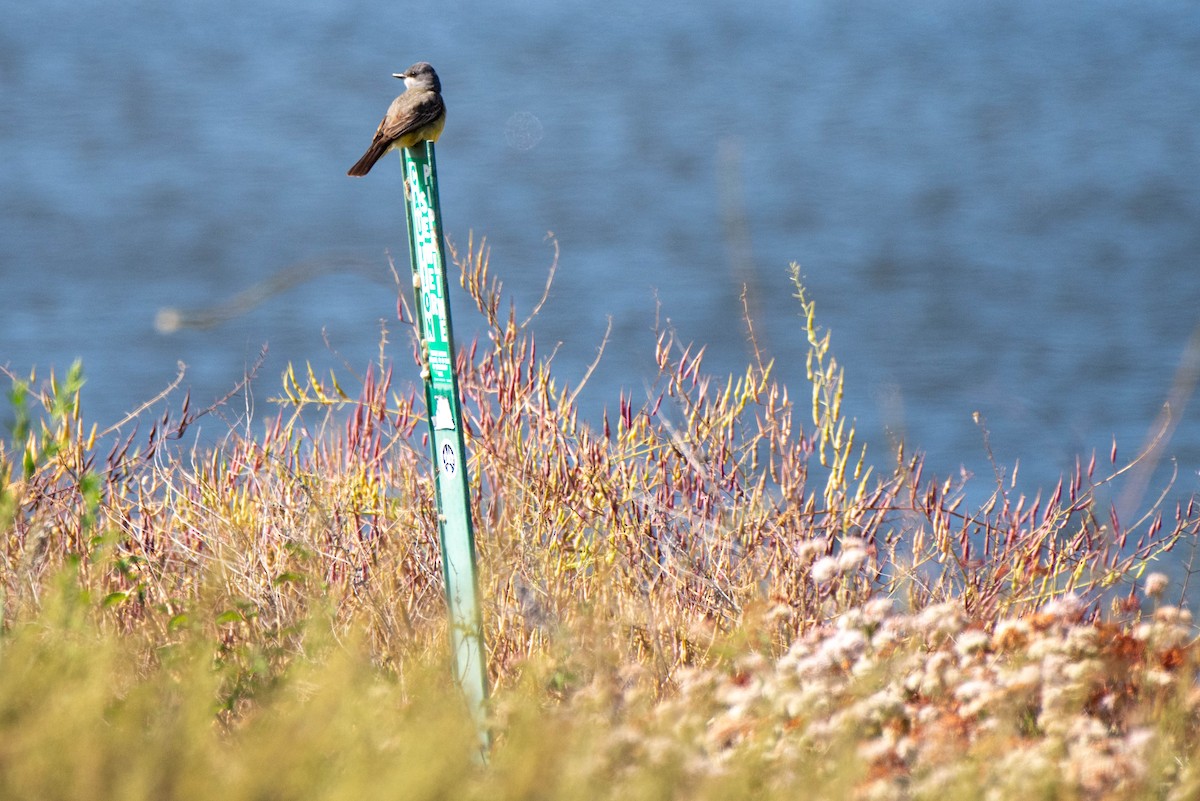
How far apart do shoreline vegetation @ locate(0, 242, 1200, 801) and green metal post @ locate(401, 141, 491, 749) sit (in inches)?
3.8

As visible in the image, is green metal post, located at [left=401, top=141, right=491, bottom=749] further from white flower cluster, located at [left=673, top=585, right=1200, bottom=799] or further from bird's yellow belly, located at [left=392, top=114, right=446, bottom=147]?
white flower cluster, located at [left=673, top=585, right=1200, bottom=799]

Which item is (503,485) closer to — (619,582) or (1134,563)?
(619,582)

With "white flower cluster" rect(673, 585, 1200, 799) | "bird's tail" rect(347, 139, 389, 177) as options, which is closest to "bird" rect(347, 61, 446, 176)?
"bird's tail" rect(347, 139, 389, 177)

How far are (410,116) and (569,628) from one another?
1.33 metres

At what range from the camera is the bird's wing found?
12.6 feet

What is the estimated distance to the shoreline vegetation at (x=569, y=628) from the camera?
9.30ft

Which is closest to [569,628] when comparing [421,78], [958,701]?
[958,701]

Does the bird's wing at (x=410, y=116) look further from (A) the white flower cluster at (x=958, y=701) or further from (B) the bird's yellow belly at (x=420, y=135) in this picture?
(A) the white flower cluster at (x=958, y=701)

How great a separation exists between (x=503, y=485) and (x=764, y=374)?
2.83 feet

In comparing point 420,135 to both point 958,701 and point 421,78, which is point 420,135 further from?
point 958,701

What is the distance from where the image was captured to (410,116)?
12.6ft

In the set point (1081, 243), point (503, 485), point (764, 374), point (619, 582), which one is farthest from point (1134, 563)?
point (1081, 243)

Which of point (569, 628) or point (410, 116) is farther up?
point (410, 116)

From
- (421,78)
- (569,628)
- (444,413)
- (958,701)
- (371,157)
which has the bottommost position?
(958,701)
